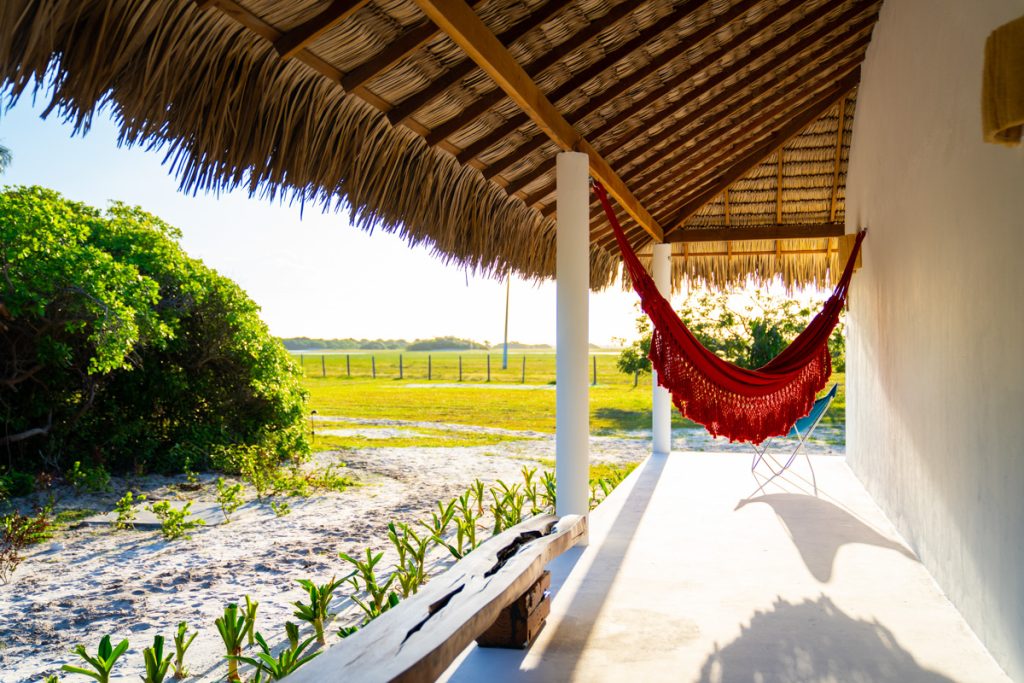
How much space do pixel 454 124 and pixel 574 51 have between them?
515mm

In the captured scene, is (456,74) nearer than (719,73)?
Yes

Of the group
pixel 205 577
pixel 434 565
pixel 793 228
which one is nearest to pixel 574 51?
pixel 434 565

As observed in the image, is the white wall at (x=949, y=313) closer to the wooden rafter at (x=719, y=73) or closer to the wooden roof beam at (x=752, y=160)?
the wooden rafter at (x=719, y=73)

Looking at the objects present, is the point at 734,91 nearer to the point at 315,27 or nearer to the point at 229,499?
the point at 315,27

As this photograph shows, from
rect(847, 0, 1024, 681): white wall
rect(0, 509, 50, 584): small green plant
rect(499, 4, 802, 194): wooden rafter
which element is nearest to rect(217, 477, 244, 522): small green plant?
rect(0, 509, 50, 584): small green plant

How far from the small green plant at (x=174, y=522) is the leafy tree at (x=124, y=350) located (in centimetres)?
104

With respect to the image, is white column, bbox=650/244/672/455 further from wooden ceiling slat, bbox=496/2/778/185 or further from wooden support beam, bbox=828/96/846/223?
wooden ceiling slat, bbox=496/2/778/185

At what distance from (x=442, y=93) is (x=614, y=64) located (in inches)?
30.3

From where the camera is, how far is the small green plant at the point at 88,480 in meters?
5.87

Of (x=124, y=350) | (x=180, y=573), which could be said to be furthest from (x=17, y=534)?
(x=124, y=350)

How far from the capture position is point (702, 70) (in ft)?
11.6

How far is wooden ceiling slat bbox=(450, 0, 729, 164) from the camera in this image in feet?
9.77

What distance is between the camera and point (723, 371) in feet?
12.7

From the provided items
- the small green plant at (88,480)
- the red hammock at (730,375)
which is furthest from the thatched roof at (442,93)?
the small green plant at (88,480)
